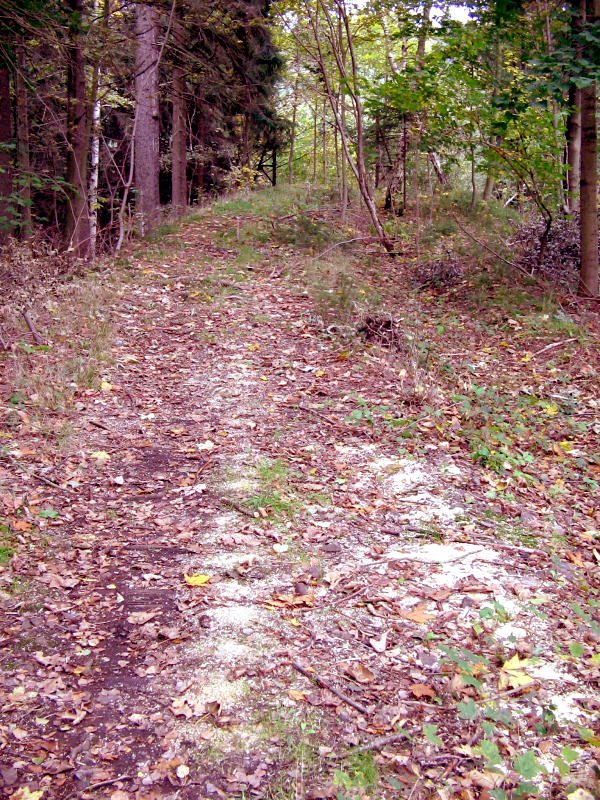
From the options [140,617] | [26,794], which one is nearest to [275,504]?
[140,617]

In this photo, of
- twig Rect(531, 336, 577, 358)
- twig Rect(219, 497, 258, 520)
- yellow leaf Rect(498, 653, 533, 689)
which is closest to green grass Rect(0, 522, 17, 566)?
twig Rect(219, 497, 258, 520)

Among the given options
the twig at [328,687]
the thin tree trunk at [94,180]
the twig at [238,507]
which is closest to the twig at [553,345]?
the twig at [238,507]

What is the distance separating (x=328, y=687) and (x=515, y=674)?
0.97 m

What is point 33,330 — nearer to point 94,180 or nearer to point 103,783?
point 103,783

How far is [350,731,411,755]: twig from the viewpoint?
2.80 meters

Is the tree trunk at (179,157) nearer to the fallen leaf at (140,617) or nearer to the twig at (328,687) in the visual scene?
the fallen leaf at (140,617)

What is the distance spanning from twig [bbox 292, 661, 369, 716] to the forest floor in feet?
0.05

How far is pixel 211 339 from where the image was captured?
27.4 ft

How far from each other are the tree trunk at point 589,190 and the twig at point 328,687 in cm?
774

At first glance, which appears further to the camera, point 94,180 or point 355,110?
point 94,180

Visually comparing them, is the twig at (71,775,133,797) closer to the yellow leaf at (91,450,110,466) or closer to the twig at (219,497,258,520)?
the twig at (219,497,258,520)

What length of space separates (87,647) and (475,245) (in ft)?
33.7

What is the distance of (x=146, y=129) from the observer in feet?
46.7

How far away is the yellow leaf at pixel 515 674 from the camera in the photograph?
317 centimetres
